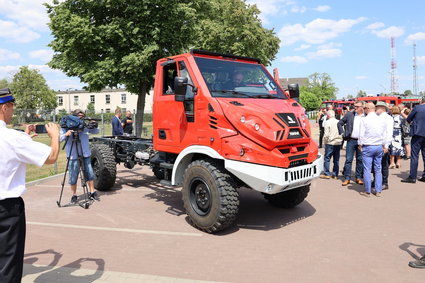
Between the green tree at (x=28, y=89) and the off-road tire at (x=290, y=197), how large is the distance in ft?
199

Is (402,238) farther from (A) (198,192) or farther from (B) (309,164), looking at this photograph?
(A) (198,192)

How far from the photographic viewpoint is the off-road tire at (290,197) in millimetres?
6114

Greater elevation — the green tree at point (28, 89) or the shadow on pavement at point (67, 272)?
the green tree at point (28, 89)

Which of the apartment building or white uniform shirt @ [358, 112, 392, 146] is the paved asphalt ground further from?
the apartment building

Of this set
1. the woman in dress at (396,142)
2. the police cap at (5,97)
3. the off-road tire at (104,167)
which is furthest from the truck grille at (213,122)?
the woman in dress at (396,142)

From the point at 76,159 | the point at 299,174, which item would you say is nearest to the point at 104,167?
the point at 76,159

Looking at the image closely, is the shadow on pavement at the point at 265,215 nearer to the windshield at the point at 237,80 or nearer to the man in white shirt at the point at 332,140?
the windshield at the point at 237,80

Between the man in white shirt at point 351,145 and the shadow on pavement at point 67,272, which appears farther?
the man in white shirt at point 351,145

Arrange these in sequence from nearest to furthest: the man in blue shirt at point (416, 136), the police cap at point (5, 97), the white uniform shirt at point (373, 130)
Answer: the police cap at point (5, 97) → the white uniform shirt at point (373, 130) → the man in blue shirt at point (416, 136)

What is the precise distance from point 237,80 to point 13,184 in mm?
3960

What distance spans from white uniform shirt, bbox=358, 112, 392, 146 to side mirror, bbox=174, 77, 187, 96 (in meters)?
4.18

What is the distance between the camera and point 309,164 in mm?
5180

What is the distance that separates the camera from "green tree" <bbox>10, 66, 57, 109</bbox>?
188 ft

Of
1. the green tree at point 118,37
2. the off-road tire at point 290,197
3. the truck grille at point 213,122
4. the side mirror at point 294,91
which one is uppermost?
the green tree at point 118,37
